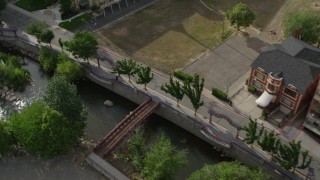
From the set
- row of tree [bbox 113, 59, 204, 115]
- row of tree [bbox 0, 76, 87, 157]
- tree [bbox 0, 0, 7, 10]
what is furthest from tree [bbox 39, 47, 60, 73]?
tree [bbox 0, 0, 7, 10]

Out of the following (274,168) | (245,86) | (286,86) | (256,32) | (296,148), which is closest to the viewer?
(296,148)

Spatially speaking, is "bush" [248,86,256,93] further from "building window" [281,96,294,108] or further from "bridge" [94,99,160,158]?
"bridge" [94,99,160,158]

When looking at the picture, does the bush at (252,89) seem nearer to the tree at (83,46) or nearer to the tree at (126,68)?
the tree at (126,68)

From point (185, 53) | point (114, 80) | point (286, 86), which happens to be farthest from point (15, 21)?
point (286, 86)

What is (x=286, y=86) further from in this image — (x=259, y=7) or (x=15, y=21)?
(x=15, y=21)

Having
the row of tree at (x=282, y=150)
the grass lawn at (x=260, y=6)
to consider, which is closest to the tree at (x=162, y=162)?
the row of tree at (x=282, y=150)

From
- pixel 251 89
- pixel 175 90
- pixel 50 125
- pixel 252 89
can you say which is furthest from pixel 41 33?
pixel 252 89

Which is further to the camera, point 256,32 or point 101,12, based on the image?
point 101,12
